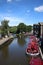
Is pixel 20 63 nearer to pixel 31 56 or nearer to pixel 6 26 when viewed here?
pixel 31 56

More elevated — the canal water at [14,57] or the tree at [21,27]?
the tree at [21,27]

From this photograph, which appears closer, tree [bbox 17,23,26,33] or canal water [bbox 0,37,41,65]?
canal water [bbox 0,37,41,65]

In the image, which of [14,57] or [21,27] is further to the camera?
[21,27]

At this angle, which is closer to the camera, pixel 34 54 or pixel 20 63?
pixel 20 63

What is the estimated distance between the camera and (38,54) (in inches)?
1617

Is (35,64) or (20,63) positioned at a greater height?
(35,64)

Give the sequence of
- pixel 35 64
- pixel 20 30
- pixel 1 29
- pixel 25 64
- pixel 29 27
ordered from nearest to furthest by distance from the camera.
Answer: pixel 35 64, pixel 25 64, pixel 1 29, pixel 20 30, pixel 29 27

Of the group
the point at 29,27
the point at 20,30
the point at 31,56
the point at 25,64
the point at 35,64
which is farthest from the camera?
the point at 29,27

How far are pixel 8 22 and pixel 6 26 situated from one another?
3.68m

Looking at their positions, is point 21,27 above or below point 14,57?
above

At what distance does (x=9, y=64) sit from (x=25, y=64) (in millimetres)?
3465

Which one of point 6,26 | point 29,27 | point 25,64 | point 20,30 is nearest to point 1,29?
point 6,26

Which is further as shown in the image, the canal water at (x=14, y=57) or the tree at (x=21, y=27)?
the tree at (x=21, y=27)

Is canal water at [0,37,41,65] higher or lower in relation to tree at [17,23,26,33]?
lower
